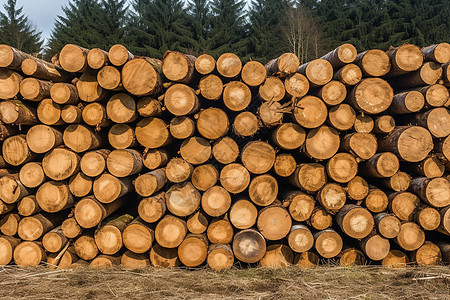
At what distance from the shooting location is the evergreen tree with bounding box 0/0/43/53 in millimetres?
23469

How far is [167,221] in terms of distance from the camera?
165 inches

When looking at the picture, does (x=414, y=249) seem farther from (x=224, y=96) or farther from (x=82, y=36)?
(x=82, y=36)

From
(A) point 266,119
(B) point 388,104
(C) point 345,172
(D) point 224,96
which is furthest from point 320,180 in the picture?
(D) point 224,96

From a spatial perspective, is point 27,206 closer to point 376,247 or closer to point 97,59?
point 97,59

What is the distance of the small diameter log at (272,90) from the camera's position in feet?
14.4

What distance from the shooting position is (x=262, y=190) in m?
4.28

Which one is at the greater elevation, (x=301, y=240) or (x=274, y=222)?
(x=274, y=222)

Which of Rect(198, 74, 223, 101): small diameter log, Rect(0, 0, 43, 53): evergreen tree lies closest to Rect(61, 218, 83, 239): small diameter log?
Rect(198, 74, 223, 101): small diameter log

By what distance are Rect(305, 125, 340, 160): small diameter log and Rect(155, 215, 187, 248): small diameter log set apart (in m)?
1.87

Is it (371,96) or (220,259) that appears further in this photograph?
(371,96)

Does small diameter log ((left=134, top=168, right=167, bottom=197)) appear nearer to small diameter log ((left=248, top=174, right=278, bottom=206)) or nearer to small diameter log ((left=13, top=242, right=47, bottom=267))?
small diameter log ((left=248, top=174, right=278, bottom=206))

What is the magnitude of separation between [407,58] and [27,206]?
5.28m

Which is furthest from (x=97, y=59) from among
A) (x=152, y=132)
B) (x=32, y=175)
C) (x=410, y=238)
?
(x=410, y=238)

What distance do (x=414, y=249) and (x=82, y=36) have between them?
23.5m
